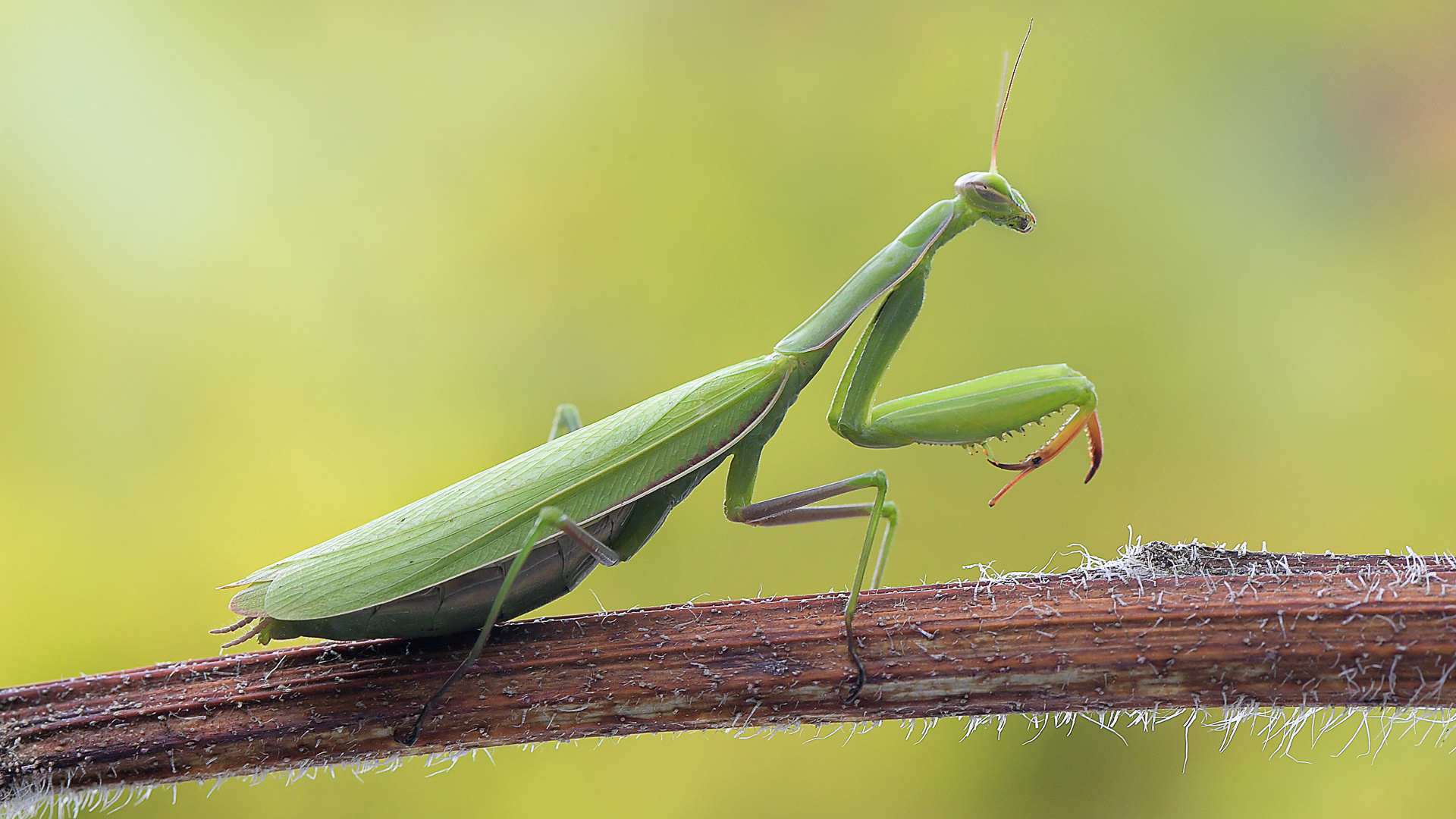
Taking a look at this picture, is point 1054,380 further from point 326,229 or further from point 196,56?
point 196,56

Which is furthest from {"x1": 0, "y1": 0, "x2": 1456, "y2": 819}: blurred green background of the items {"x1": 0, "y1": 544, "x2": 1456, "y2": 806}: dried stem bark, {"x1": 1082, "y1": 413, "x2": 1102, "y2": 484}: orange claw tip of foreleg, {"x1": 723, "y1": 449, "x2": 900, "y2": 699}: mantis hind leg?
{"x1": 0, "y1": 544, "x2": 1456, "y2": 806}: dried stem bark

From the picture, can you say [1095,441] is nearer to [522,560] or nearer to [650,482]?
[650,482]

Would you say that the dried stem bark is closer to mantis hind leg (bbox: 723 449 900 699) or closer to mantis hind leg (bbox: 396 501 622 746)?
mantis hind leg (bbox: 396 501 622 746)

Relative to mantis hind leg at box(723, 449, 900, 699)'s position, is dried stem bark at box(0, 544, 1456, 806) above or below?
below

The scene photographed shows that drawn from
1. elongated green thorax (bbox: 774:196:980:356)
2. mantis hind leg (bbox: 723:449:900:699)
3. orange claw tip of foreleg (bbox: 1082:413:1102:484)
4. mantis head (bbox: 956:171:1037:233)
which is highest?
mantis head (bbox: 956:171:1037:233)

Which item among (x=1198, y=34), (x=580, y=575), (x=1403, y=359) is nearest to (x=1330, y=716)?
(x=580, y=575)

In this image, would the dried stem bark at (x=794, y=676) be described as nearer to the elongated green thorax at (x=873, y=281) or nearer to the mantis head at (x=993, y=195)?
the elongated green thorax at (x=873, y=281)

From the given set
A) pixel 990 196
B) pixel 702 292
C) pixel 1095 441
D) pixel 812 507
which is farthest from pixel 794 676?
pixel 702 292
